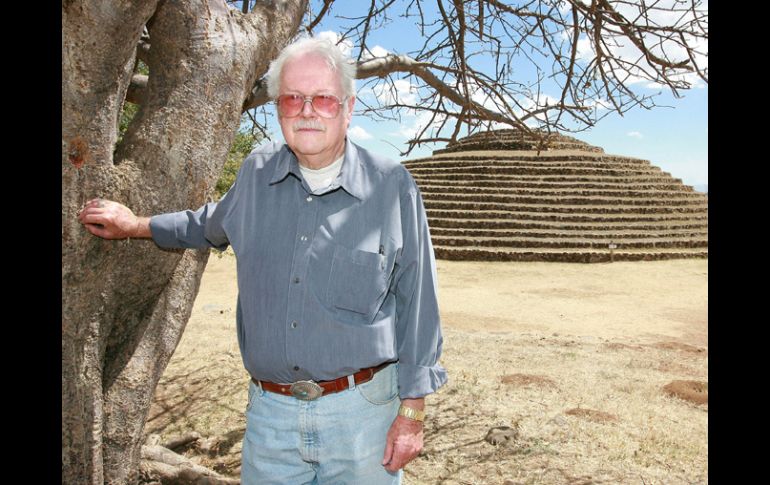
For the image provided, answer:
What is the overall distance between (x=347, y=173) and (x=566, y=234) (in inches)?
684

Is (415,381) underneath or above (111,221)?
underneath

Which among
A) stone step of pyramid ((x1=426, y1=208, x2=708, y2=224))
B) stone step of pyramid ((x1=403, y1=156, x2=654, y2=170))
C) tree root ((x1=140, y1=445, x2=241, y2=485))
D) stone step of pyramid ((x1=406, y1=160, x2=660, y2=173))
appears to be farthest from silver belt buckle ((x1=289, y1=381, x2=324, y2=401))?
stone step of pyramid ((x1=403, y1=156, x2=654, y2=170))

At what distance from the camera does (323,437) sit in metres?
1.92

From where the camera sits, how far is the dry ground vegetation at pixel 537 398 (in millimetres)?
3826

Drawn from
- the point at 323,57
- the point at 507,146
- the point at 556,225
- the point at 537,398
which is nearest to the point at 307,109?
the point at 323,57

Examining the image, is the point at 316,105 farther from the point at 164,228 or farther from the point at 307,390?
the point at 307,390

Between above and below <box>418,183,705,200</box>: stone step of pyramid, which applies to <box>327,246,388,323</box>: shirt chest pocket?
below

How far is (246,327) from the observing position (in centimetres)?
200

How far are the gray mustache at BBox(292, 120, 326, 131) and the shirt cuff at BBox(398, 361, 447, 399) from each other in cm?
79

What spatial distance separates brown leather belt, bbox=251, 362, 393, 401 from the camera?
1.90 m

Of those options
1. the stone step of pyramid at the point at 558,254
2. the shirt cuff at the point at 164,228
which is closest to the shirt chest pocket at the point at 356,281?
the shirt cuff at the point at 164,228

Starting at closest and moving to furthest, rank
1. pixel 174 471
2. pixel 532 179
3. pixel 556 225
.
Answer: pixel 174 471 < pixel 556 225 < pixel 532 179

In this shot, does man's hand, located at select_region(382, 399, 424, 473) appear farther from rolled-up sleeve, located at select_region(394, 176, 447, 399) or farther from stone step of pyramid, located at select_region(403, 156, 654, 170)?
stone step of pyramid, located at select_region(403, 156, 654, 170)
